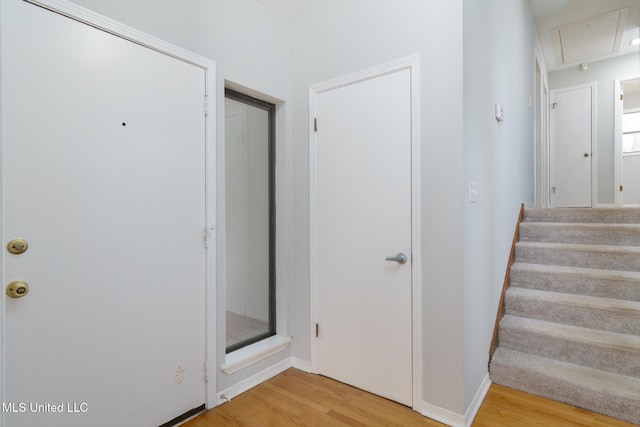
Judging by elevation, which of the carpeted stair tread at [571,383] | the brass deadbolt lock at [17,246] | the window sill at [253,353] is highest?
the brass deadbolt lock at [17,246]

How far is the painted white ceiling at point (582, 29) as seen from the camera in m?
3.57

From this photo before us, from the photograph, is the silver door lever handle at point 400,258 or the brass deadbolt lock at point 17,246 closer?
the brass deadbolt lock at point 17,246

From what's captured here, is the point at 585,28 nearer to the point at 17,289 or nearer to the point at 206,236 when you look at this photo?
the point at 206,236

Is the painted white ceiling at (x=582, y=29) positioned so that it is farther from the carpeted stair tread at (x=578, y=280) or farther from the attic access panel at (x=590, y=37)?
the carpeted stair tread at (x=578, y=280)

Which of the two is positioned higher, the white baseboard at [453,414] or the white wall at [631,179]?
the white wall at [631,179]

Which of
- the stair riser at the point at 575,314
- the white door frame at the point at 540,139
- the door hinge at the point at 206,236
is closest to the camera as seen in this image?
the door hinge at the point at 206,236

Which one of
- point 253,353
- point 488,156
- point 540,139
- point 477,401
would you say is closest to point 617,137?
point 540,139

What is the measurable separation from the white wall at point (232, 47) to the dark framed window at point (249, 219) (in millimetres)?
84

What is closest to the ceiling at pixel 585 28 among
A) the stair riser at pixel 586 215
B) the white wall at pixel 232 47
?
the stair riser at pixel 586 215

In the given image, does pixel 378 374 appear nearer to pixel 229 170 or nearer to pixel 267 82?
pixel 229 170

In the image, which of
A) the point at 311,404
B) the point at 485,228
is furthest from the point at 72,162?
the point at 485,228

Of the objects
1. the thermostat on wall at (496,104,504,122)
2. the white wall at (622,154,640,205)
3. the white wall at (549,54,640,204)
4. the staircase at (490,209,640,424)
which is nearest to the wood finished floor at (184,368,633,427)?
the staircase at (490,209,640,424)

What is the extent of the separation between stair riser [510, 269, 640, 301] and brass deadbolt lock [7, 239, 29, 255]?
3.30m

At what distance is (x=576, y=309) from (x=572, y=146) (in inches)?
158
